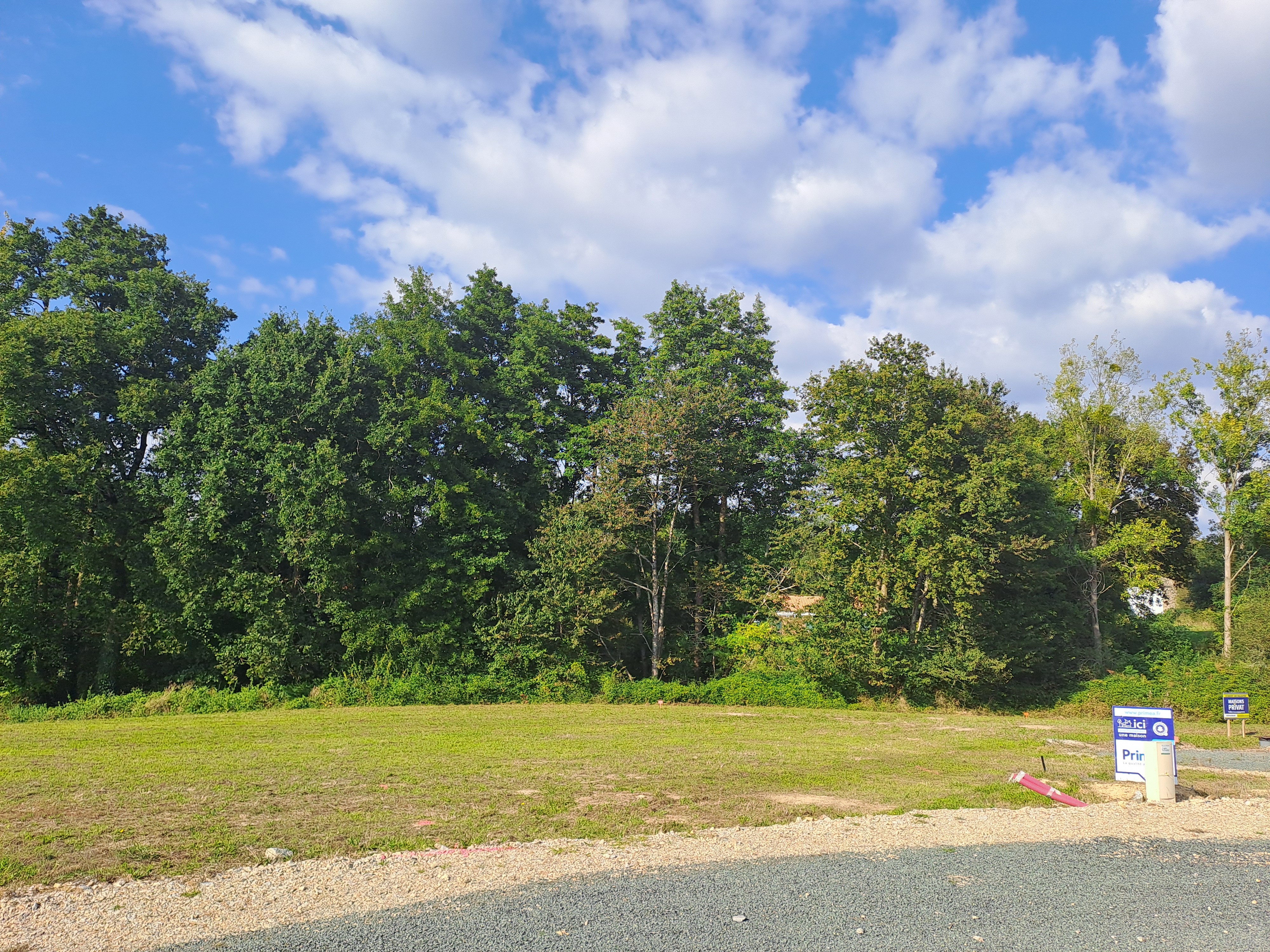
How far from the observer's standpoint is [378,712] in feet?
65.8

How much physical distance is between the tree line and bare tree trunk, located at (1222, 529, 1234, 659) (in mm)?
119

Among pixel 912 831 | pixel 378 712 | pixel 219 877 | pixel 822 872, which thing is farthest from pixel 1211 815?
pixel 378 712

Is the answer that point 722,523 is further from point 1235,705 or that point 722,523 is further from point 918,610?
point 1235,705

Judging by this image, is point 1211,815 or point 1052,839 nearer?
point 1052,839

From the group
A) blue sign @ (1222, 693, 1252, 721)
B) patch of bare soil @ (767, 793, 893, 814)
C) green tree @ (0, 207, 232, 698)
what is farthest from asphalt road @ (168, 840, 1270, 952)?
green tree @ (0, 207, 232, 698)

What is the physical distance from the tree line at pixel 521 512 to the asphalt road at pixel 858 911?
16091mm

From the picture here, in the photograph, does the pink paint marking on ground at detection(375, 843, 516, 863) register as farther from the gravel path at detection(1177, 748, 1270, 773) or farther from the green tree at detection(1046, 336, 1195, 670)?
the green tree at detection(1046, 336, 1195, 670)

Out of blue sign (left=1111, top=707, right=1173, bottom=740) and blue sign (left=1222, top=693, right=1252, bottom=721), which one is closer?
blue sign (left=1111, top=707, right=1173, bottom=740)

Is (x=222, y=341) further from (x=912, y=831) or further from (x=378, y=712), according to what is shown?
(x=912, y=831)

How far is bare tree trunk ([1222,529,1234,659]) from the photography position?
2555 cm

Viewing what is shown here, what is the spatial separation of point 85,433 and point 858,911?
25.9m

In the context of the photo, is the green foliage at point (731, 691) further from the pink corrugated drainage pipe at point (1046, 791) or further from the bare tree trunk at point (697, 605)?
the pink corrugated drainage pipe at point (1046, 791)

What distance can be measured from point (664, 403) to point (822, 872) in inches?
860

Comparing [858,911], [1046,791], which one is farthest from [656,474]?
[858,911]
